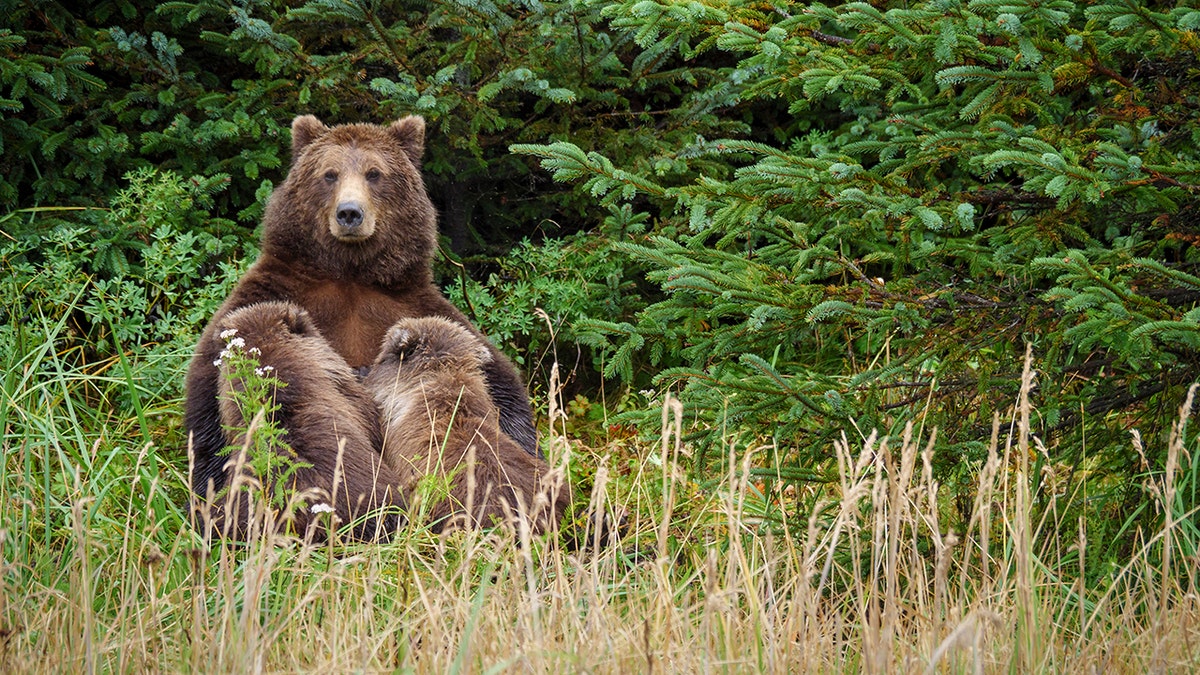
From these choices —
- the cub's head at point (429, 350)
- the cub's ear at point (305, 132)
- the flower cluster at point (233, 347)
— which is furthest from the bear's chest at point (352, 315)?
the cub's ear at point (305, 132)

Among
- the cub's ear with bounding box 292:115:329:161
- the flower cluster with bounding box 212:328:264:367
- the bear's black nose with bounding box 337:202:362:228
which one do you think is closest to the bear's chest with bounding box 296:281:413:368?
the bear's black nose with bounding box 337:202:362:228

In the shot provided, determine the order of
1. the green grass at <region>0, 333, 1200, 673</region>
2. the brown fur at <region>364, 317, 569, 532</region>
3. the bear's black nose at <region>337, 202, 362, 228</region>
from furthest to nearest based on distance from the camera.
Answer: the bear's black nose at <region>337, 202, 362, 228</region>
the brown fur at <region>364, 317, 569, 532</region>
the green grass at <region>0, 333, 1200, 673</region>

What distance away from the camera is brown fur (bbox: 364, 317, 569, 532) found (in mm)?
4035

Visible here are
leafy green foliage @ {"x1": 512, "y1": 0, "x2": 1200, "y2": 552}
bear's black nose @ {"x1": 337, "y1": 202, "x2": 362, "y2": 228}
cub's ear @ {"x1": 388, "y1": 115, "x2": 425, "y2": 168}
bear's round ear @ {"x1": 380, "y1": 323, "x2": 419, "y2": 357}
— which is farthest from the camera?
cub's ear @ {"x1": 388, "y1": 115, "x2": 425, "y2": 168}

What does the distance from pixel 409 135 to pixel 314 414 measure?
157cm

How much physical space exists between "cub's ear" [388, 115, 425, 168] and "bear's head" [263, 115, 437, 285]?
34mm

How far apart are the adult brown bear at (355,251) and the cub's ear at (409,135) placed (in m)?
0.05

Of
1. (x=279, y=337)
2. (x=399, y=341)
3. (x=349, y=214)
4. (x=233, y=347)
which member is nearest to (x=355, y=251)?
(x=349, y=214)

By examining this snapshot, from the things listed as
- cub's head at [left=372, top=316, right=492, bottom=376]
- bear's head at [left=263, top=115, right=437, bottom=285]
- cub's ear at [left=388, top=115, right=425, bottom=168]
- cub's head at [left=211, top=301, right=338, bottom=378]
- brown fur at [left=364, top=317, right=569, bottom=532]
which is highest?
cub's ear at [left=388, top=115, right=425, bottom=168]

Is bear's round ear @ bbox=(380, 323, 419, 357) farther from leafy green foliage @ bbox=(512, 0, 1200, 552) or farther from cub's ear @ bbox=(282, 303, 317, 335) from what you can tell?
leafy green foliage @ bbox=(512, 0, 1200, 552)

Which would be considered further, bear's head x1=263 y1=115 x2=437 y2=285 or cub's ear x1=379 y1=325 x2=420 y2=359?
bear's head x1=263 y1=115 x2=437 y2=285

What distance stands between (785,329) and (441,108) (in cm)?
283

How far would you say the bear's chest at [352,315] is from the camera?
462 centimetres

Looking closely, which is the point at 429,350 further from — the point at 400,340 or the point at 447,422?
the point at 447,422
